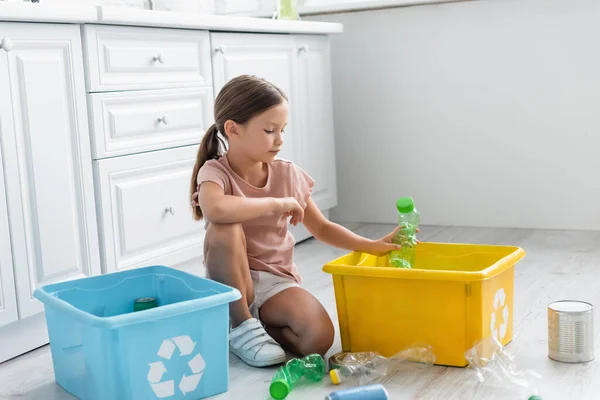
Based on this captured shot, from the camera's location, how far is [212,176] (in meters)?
1.62

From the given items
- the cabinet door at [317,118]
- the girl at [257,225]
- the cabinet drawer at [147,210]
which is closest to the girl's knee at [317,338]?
the girl at [257,225]

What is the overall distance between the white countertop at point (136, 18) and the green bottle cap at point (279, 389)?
2.90ft

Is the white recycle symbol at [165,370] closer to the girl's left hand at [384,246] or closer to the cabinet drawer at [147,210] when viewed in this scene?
the girl's left hand at [384,246]

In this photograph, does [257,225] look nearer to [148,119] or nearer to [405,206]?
[405,206]

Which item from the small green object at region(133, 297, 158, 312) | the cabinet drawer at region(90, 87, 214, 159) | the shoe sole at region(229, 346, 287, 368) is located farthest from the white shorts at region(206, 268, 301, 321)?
the cabinet drawer at region(90, 87, 214, 159)

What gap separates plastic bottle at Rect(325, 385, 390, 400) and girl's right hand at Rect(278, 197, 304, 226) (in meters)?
0.42

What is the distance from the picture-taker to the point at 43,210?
172 cm

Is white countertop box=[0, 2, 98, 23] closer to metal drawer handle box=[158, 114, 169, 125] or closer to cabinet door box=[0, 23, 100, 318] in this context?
cabinet door box=[0, 23, 100, 318]

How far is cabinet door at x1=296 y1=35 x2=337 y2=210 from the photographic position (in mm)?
2689

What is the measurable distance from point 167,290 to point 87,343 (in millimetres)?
Result: 260

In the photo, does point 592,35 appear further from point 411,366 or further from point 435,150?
point 411,366

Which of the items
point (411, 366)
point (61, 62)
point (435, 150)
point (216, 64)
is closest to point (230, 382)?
point (411, 366)

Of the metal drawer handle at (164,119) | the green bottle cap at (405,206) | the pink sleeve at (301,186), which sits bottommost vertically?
the green bottle cap at (405,206)

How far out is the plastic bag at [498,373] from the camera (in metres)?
1.41
